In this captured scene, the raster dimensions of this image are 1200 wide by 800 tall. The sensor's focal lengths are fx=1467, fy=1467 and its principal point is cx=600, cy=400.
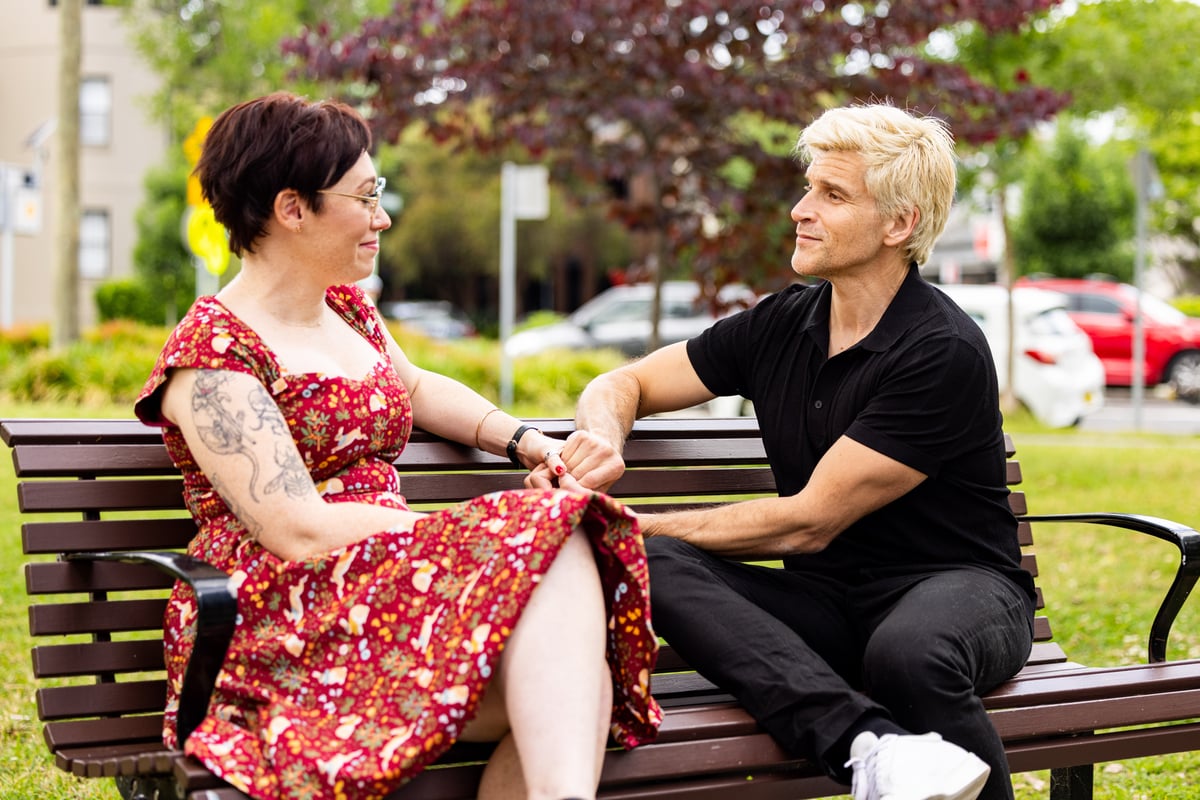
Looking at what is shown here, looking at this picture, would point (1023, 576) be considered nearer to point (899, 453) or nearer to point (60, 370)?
point (899, 453)

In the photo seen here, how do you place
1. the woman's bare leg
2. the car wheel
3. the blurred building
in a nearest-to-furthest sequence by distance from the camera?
the woman's bare leg → the car wheel → the blurred building

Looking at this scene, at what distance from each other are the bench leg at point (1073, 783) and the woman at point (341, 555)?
1.40 meters

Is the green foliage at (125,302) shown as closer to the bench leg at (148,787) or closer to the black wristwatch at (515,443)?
the black wristwatch at (515,443)

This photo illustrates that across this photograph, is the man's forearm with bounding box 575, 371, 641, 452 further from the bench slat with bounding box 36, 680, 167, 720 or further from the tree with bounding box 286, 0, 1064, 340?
the tree with bounding box 286, 0, 1064, 340

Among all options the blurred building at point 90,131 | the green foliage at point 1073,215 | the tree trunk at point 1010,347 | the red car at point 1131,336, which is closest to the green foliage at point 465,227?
the blurred building at point 90,131

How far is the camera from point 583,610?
8.50ft

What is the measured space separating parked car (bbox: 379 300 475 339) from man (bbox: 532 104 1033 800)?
29881 mm

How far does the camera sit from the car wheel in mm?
21594

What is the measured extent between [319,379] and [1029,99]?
734cm

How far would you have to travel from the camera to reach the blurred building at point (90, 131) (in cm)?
3722

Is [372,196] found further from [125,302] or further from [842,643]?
[125,302]

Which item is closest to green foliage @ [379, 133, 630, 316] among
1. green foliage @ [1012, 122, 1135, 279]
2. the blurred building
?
the blurred building

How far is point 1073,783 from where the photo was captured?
3633 millimetres

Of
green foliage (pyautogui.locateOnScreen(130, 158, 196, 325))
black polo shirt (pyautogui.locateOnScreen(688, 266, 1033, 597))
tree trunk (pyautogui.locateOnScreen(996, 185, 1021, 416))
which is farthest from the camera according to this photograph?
green foliage (pyautogui.locateOnScreen(130, 158, 196, 325))
